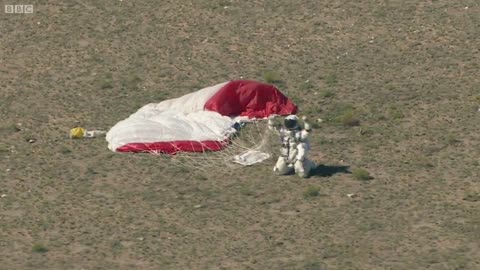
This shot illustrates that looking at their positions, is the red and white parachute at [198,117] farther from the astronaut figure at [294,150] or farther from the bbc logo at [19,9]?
the bbc logo at [19,9]

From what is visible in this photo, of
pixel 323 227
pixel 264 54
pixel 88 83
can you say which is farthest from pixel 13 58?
pixel 323 227

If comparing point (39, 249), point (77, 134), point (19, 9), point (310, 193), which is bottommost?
point (39, 249)

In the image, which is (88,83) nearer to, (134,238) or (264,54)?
(264,54)

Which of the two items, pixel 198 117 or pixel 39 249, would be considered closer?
pixel 39 249

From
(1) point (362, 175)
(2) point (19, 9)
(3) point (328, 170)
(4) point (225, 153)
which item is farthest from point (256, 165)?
(2) point (19, 9)

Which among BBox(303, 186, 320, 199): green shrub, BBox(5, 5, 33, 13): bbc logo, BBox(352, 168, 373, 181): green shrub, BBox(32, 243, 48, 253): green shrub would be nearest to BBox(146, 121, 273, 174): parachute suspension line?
BBox(303, 186, 320, 199): green shrub

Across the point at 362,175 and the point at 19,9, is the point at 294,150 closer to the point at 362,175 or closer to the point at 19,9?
the point at 362,175
